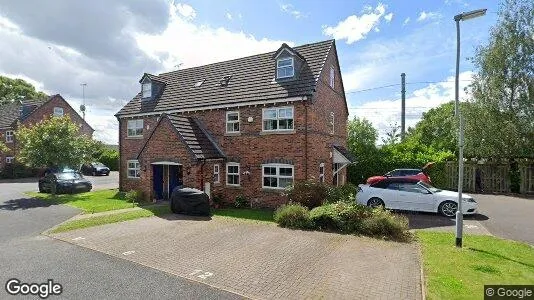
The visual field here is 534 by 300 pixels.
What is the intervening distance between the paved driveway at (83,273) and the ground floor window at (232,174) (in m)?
8.81

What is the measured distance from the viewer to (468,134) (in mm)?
23500

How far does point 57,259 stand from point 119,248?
5.10 feet

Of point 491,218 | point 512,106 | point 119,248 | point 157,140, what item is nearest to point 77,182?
point 157,140

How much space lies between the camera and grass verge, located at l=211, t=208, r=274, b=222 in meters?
13.5

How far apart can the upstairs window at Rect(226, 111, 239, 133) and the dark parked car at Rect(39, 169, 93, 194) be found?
40.3ft

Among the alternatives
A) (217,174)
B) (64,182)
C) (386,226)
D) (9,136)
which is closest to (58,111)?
(9,136)

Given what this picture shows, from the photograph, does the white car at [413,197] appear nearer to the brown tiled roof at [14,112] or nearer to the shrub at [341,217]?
the shrub at [341,217]

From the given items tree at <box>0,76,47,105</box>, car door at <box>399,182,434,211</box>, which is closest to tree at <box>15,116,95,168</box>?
car door at <box>399,182,434,211</box>

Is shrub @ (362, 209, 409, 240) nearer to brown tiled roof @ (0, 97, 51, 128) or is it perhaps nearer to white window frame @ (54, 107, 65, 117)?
brown tiled roof @ (0, 97, 51, 128)

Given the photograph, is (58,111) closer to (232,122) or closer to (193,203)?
(232,122)

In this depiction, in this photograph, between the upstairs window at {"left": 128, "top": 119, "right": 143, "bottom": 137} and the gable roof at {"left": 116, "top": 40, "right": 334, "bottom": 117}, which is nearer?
the gable roof at {"left": 116, "top": 40, "right": 334, "bottom": 117}

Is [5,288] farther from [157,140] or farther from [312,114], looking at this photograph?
[312,114]

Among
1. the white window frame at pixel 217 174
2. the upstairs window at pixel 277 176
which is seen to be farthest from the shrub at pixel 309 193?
the white window frame at pixel 217 174

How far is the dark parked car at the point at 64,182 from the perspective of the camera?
20797 millimetres
